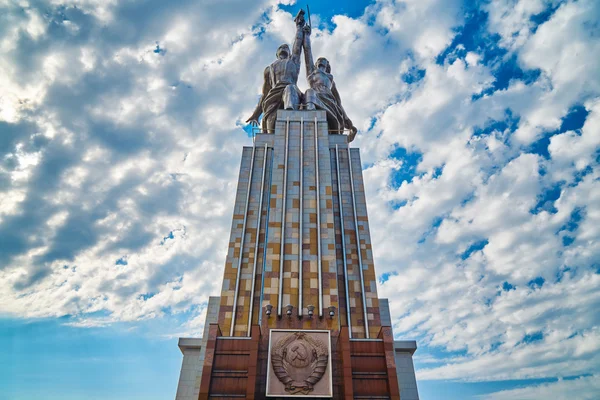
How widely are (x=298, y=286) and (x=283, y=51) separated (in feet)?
79.5

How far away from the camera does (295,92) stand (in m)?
32.1

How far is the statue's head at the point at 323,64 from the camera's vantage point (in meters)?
36.6

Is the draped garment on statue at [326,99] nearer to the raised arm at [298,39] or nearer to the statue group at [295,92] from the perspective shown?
the statue group at [295,92]

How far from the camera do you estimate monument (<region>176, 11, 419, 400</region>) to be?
55.3ft

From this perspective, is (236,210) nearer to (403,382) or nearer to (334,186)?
(334,186)

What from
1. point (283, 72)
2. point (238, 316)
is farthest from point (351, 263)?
point (283, 72)

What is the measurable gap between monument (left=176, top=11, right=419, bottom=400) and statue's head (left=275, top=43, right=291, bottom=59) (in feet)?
9.37

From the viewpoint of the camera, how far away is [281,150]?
87.7 feet

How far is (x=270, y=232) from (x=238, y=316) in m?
5.01

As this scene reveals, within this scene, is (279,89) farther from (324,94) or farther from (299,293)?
(299,293)

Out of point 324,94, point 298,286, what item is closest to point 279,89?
point 324,94

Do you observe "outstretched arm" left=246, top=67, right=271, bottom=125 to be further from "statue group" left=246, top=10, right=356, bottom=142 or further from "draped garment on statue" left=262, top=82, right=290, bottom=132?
"draped garment on statue" left=262, top=82, right=290, bottom=132

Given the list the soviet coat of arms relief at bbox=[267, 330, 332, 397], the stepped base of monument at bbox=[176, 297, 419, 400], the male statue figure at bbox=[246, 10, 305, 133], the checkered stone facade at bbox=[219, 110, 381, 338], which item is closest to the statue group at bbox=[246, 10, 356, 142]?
the male statue figure at bbox=[246, 10, 305, 133]

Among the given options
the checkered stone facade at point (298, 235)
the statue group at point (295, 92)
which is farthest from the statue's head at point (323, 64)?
the checkered stone facade at point (298, 235)
